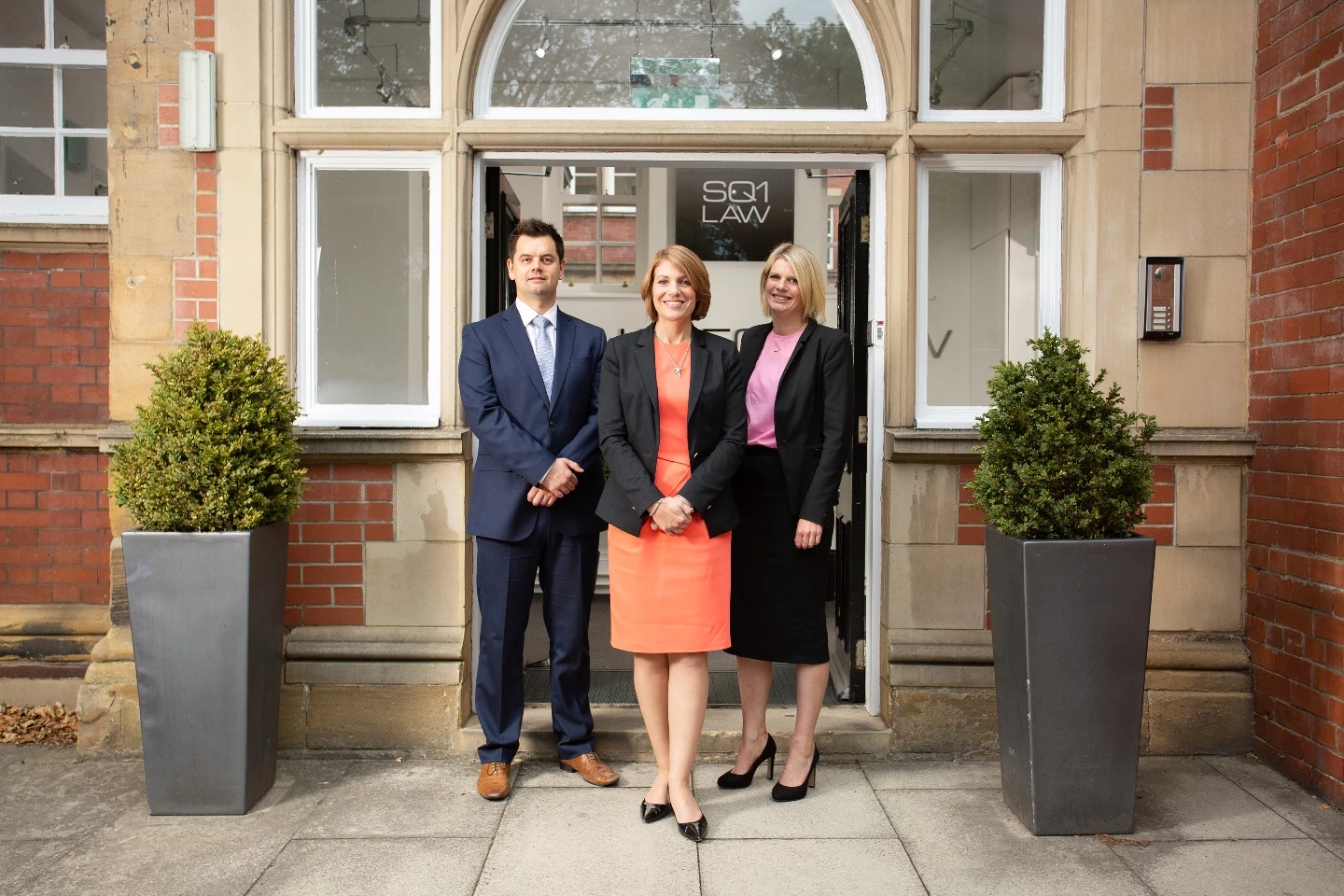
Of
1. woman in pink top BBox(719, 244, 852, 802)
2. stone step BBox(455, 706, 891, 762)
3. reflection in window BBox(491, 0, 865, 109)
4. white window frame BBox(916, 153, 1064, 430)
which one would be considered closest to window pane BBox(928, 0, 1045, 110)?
white window frame BBox(916, 153, 1064, 430)

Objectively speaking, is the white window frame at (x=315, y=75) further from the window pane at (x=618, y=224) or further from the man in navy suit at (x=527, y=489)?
the window pane at (x=618, y=224)

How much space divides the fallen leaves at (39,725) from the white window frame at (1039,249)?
3693 millimetres

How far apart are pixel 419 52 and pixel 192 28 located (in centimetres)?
86

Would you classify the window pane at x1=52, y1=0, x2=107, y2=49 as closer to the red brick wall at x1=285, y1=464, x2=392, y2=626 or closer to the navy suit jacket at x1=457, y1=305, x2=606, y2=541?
the red brick wall at x1=285, y1=464, x2=392, y2=626

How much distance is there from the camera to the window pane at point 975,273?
14.4 feet

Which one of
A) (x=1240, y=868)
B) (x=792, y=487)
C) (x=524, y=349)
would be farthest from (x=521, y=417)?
(x=1240, y=868)

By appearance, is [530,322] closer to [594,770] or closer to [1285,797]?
[594,770]

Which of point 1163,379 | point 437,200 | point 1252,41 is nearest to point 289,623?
point 437,200

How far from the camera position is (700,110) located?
4.32 metres

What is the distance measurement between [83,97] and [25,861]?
347 centimetres

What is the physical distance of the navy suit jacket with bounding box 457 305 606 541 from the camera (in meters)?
3.75

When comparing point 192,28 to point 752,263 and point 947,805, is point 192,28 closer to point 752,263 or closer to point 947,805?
point 947,805

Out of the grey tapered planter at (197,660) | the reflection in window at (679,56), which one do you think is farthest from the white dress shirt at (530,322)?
the grey tapered planter at (197,660)

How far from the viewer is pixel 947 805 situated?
12.0 ft
